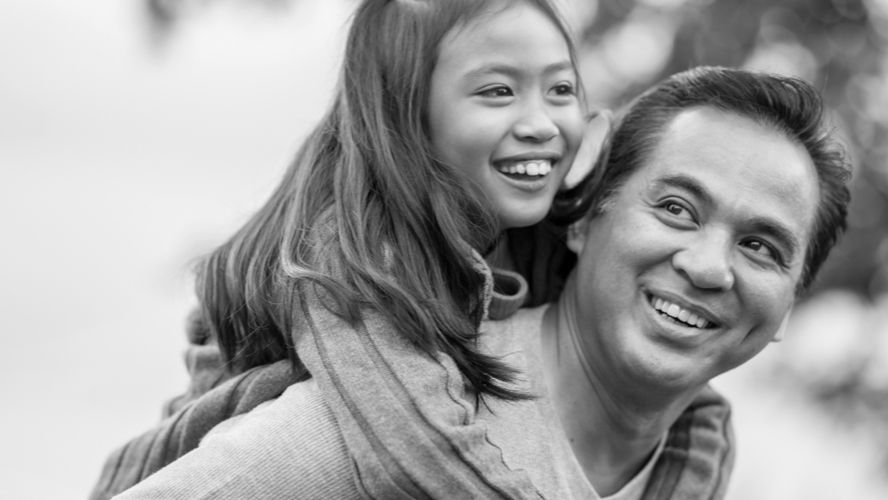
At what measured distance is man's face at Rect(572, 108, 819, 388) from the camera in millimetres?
2797

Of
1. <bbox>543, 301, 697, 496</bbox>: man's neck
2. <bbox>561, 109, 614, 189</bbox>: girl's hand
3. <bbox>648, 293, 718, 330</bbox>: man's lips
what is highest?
<bbox>561, 109, 614, 189</bbox>: girl's hand

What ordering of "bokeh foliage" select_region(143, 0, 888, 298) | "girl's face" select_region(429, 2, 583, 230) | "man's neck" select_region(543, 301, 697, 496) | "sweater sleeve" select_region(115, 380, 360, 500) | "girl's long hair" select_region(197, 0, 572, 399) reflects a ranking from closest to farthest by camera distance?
"sweater sleeve" select_region(115, 380, 360, 500)
"girl's long hair" select_region(197, 0, 572, 399)
"girl's face" select_region(429, 2, 583, 230)
"man's neck" select_region(543, 301, 697, 496)
"bokeh foliage" select_region(143, 0, 888, 298)

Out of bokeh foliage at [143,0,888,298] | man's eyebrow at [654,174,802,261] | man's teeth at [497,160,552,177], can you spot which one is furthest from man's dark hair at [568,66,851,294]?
bokeh foliage at [143,0,888,298]

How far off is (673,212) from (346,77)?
0.70m

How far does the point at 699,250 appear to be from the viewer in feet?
9.16

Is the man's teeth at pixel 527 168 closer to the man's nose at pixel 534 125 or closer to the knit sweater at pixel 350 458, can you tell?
the man's nose at pixel 534 125

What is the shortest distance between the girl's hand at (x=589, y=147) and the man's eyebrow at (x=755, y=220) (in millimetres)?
167

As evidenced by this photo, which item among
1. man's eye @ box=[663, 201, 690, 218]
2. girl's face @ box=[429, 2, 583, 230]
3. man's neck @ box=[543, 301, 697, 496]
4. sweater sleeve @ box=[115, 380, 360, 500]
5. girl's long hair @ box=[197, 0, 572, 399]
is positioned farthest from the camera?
man's neck @ box=[543, 301, 697, 496]

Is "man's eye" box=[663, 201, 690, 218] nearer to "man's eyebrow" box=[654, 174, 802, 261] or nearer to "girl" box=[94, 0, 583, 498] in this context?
"man's eyebrow" box=[654, 174, 802, 261]

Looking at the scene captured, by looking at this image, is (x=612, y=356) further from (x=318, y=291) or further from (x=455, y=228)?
(x=318, y=291)

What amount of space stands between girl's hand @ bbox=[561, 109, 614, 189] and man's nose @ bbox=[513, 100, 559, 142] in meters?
0.19

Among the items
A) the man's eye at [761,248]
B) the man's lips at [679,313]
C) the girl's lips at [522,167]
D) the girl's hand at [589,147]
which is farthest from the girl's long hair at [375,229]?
the man's eye at [761,248]

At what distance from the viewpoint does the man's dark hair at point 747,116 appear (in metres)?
2.89

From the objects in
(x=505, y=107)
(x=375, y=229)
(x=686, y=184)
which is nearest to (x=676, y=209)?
(x=686, y=184)
